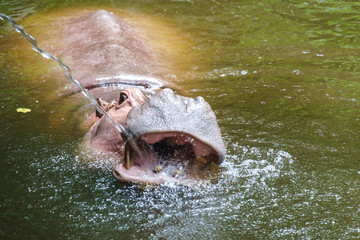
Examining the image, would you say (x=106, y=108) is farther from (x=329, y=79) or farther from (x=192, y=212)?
(x=329, y=79)

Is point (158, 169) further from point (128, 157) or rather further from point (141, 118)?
point (141, 118)

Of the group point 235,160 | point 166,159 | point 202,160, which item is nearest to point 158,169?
point 166,159

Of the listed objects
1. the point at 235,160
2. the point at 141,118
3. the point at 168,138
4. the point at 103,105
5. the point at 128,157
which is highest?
the point at 141,118

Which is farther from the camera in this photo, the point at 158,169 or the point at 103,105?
the point at 103,105

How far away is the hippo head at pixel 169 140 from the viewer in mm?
3070

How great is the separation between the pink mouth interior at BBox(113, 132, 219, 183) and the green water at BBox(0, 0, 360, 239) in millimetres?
119

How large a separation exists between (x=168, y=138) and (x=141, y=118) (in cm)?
32

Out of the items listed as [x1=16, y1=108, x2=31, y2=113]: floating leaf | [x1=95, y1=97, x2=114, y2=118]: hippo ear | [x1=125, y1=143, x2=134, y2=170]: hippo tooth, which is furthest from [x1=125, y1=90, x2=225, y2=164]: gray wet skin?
[x1=16, y1=108, x2=31, y2=113]: floating leaf

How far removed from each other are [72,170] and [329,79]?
3.40 meters

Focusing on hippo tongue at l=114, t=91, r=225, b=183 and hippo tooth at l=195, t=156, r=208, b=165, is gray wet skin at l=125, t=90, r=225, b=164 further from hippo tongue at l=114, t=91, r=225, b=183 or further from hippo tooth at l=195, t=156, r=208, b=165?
hippo tooth at l=195, t=156, r=208, b=165

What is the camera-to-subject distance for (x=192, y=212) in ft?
10.6

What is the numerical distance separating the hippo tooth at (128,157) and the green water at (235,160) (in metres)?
0.16

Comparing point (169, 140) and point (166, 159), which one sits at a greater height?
point (169, 140)

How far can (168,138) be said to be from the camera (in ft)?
11.0
